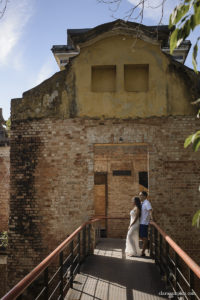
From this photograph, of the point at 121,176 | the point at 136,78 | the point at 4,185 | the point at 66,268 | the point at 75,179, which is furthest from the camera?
the point at 4,185

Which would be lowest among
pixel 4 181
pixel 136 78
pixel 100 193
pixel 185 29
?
pixel 100 193

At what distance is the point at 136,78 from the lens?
821 cm

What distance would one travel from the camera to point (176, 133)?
7656 millimetres

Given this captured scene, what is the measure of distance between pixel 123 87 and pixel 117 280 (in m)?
4.81

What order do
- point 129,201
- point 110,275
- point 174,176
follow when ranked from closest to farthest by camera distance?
point 110,275
point 174,176
point 129,201

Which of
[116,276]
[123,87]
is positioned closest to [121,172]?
[123,87]

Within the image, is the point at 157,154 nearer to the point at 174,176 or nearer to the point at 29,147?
the point at 174,176

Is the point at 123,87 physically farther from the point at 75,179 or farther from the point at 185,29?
the point at 185,29

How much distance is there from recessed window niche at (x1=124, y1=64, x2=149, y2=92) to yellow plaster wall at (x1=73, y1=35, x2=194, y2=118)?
0.22 metres

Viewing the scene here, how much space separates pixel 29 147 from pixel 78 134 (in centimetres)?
138

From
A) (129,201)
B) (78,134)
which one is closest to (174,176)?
(78,134)

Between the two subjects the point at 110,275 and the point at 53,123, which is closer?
the point at 110,275

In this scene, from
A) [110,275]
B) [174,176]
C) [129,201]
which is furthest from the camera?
[129,201]

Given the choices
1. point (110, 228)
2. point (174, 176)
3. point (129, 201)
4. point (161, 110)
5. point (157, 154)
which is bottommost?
point (110, 228)
